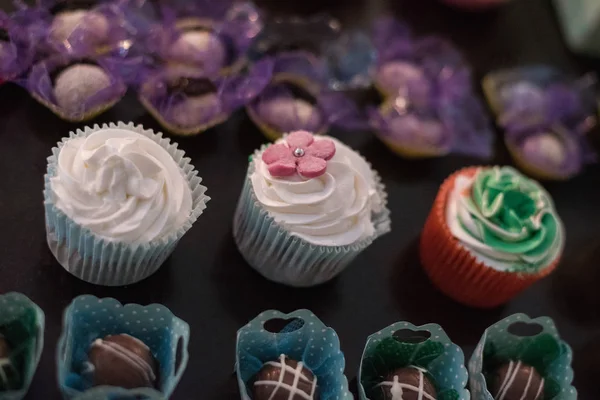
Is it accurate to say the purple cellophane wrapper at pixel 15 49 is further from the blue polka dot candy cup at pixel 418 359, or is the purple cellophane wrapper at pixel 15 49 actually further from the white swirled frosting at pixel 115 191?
the blue polka dot candy cup at pixel 418 359

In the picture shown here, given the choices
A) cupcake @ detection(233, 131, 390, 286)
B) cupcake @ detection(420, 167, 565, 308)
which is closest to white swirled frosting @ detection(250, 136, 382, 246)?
cupcake @ detection(233, 131, 390, 286)

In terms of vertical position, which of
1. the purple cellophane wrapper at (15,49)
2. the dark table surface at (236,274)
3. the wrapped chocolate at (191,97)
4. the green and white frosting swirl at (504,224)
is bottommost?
the dark table surface at (236,274)

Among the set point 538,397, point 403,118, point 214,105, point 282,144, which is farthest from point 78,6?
point 538,397

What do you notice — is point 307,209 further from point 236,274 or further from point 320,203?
point 236,274

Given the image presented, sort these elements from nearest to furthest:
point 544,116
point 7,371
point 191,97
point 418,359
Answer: point 7,371 → point 418,359 → point 191,97 → point 544,116

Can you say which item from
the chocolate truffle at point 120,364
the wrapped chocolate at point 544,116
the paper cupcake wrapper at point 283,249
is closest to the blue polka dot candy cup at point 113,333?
the chocolate truffle at point 120,364

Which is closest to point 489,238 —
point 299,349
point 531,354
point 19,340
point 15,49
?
point 531,354
